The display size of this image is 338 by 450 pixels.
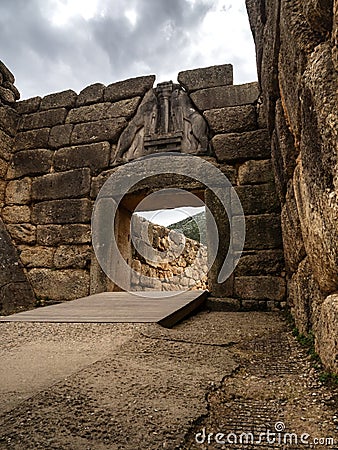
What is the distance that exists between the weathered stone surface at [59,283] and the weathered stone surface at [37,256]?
10 centimetres

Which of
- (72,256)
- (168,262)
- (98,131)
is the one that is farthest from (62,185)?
(168,262)

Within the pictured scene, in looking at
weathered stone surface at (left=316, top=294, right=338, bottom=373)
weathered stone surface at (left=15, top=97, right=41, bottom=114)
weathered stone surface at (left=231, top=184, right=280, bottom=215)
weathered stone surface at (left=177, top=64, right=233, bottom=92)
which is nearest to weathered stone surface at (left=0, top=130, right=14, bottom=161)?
weathered stone surface at (left=15, top=97, right=41, bottom=114)

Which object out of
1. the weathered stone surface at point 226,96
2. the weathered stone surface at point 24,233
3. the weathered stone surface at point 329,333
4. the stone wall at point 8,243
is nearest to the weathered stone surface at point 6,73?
the stone wall at point 8,243

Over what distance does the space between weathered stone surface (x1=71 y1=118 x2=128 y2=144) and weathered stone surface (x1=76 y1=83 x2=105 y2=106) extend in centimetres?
39

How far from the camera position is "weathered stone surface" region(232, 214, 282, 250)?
12.5 feet

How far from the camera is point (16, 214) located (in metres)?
4.98

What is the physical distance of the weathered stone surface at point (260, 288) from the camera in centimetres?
368

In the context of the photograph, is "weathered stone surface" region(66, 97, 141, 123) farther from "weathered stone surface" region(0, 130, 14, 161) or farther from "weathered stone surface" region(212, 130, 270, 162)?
"weathered stone surface" region(212, 130, 270, 162)

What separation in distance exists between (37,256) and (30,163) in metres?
1.39

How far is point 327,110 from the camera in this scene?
4.04 ft

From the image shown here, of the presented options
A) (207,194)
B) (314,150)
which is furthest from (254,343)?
(207,194)

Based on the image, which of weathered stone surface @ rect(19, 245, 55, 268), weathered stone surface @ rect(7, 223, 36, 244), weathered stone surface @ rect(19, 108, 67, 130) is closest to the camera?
weathered stone surface @ rect(19, 245, 55, 268)

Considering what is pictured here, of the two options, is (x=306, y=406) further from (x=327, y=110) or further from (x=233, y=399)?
(x=327, y=110)

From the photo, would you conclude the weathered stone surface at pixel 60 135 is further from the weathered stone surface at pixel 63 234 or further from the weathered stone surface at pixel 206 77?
the weathered stone surface at pixel 206 77
